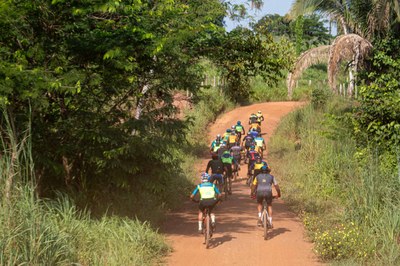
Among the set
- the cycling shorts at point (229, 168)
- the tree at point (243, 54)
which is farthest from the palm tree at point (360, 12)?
the cycling shorts at point (229, 168)

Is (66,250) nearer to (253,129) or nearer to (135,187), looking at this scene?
(135,187)

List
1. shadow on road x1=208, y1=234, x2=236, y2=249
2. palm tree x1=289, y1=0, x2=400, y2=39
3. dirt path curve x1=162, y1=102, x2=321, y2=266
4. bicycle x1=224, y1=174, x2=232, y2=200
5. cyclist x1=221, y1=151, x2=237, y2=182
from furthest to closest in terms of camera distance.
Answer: cyclist x1=221, y1=151, x2=237, y2=182
palm tree x1=289, y1=0, x2=400, y2=39
bicycle x1=224, y1=174, x2=232, y2=200
shadow on road x1=208, y1=234, x2=236, y2=249
dirt path curve x1=162, y1=102, x2=321, y2=266

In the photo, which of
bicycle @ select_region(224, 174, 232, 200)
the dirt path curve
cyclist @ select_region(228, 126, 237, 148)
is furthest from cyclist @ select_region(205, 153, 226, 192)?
cyclist @ select_region(228, 126, 237, 148)

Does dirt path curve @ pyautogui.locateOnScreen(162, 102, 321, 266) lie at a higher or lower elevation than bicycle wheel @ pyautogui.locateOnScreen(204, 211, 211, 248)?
lower

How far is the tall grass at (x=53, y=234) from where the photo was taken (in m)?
7.10

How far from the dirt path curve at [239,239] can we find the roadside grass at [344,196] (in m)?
0.35

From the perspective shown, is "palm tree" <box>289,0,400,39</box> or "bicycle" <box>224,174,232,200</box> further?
"palm tree" <box>289,0,400,39</box>

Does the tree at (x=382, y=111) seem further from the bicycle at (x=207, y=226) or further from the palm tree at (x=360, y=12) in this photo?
the bicycle at (x=207, y=226)

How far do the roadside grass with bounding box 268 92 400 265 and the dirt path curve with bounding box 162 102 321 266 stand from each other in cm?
35

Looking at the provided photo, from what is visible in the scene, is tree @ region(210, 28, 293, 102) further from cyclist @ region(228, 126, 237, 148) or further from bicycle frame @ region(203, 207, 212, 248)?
cyclist @ region(228, 126, 237, 148)

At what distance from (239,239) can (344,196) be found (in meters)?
3.13

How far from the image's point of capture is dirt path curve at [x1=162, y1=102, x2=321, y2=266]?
10.2 m

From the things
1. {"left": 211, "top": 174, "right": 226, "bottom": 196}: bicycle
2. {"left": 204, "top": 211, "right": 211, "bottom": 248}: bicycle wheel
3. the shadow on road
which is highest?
{"left": 211, "top": 174, "right": 226, "bottom": 196}: bicycle

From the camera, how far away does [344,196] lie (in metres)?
13.2
